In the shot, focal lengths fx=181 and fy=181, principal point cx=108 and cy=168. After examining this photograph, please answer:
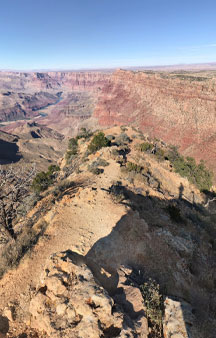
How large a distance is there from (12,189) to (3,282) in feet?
15.1

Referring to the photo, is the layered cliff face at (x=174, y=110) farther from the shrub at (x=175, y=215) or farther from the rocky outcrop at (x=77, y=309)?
the rocky outcrop at (x=77, y=309)

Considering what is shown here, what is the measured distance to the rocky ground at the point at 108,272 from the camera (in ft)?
18.9

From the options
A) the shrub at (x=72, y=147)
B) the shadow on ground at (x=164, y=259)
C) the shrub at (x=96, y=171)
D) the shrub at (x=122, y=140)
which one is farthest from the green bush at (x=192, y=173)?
the shrub at (x=72, y=147)

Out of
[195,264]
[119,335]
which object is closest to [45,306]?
[119,335]

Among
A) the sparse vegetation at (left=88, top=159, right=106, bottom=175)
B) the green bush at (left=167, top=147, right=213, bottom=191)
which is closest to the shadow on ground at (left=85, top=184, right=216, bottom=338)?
the sparse vegetation at (left=88, top=159, right=106, bottom=175)

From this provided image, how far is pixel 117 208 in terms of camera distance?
12.3 meters

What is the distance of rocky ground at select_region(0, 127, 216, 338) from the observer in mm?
5758

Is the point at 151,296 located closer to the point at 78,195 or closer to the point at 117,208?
the point at 117,208

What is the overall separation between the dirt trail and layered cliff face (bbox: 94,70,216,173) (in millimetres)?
43365

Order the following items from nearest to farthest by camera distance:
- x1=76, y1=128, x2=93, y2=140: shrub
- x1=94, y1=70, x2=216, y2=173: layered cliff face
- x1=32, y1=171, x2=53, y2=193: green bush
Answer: x1=32, y1=171, x2=53, y2=193: green bush < x1=76, y1=128, x2=93, y2=140: shrub < x1=94, y1=70, x2=216, y2=173: layered cliff face

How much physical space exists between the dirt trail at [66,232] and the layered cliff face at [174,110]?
43.4m

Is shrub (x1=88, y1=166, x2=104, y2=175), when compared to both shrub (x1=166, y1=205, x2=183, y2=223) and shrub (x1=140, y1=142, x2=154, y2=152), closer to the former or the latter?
shrub (x1=166, y1=205, x2=183, y2=223)

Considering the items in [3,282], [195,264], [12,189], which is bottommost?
[195,264]

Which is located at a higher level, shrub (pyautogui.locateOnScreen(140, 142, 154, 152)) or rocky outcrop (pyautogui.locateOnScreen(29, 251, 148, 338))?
shrub (pyautogui.locateOnScreen(140, 142, 154, 152))
